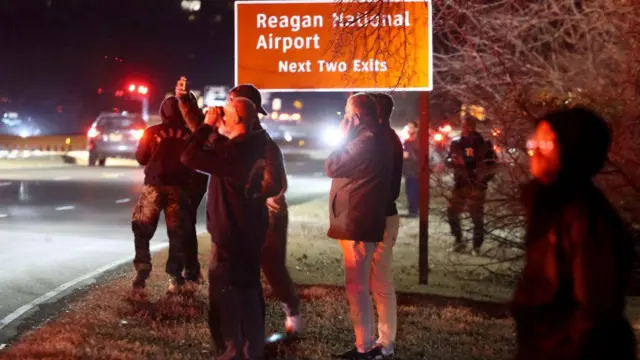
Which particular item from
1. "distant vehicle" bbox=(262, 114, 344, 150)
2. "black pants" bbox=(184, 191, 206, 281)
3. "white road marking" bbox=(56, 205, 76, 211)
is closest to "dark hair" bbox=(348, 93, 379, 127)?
"black pants" bbox=(184, 191, 206, 281)

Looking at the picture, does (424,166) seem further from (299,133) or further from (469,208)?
(299,133)

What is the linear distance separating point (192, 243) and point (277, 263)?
1850 mm

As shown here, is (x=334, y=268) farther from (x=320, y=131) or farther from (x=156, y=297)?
(x=320, y=131)

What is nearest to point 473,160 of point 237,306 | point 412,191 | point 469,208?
point 469,208

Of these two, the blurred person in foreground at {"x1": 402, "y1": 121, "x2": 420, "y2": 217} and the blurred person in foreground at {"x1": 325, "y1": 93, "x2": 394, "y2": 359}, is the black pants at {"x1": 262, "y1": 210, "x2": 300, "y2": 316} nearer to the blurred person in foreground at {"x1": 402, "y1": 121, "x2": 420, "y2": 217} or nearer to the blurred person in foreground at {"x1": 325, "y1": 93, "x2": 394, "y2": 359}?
the blurred person in foreground at {"x1": 325, "y1": 93, "x2": 394, "y2": 359}

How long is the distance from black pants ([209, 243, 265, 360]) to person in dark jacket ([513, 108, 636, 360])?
230 centimetres

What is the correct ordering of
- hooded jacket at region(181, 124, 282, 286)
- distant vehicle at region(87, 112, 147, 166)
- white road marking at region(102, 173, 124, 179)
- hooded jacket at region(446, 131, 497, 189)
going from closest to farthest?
hooded jacket at region(181, 124, 282, 286) < hooded jacket at region(446, 131, 497, 189) < white road marking at region(102, 173, 124, 179) < distant vehicle at region(87, 112, 147, 166)

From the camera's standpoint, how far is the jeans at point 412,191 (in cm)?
1573

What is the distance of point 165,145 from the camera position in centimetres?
746

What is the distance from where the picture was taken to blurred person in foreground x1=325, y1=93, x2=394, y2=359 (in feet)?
18.6

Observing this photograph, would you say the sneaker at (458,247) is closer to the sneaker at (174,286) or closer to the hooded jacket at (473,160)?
the hooded jacket at (473,160)

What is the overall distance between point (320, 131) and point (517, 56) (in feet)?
159

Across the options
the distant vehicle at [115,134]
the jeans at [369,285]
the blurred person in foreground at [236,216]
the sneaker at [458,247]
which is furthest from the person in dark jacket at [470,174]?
the distant vehicle at [115,134]

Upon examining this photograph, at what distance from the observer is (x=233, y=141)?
5184mm
